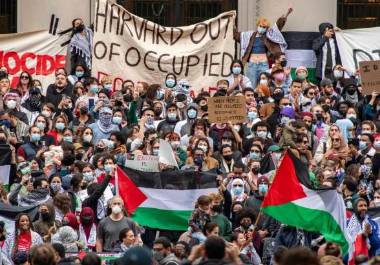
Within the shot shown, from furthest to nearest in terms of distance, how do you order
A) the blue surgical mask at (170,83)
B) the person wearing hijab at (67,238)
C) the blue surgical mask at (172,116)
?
1. the blue surgical mask at (170,83)
2. the blue surgical mask at (172,116)
3. the person wearing hijab at (67,238)

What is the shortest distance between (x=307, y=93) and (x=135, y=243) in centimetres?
808

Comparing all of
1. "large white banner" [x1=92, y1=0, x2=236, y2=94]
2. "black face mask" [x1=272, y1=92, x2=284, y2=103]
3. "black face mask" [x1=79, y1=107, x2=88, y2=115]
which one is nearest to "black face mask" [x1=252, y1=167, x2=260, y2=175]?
"black face mask" [x1=79, y1=107, x2=88, y2=115]

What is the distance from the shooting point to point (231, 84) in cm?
3303

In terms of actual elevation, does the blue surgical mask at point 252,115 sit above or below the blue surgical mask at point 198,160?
above

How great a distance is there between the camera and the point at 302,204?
80.0ft

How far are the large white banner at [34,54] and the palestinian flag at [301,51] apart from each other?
3.51m

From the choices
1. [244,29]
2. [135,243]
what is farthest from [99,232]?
[244,29]

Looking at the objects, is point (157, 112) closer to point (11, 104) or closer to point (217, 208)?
point (11, 104)

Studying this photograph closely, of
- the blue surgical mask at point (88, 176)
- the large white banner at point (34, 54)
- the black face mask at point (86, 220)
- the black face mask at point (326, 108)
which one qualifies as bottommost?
the black face mask at point (86, 220)

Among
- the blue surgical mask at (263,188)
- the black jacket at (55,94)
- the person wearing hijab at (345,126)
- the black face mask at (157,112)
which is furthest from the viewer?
the black jacket at (55,94)

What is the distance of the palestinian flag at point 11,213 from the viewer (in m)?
24.5

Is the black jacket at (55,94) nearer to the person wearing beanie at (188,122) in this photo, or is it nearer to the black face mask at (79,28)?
the person wearing beanie at (188,122)

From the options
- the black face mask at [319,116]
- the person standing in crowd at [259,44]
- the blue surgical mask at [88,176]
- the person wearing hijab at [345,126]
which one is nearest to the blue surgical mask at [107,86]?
the person standing in crowd at [259,44]

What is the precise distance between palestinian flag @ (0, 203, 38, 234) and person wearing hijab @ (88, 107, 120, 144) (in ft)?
13.5
